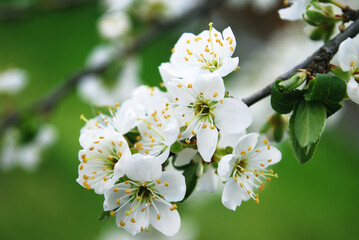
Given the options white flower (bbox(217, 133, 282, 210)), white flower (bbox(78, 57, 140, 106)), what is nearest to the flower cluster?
white flower (bbox(217, 133, 282, 210))

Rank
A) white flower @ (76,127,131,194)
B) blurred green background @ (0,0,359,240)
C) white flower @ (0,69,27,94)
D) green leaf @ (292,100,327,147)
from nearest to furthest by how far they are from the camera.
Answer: green leaf @ (292,100,327,147) → white flower @ (76,127,131,194) → white flower @ (0,69,27,94) → blurred green background @ (0,0,359,240)

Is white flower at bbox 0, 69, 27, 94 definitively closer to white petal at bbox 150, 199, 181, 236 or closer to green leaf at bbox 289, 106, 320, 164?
white petal at bbox 150, 199, 181, 236

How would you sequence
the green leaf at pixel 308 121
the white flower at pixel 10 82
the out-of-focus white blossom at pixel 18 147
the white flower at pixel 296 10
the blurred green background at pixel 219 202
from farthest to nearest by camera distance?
1. the blurred green background at pixel 219 202
2. the white flower at pixel 10 82
3. the out-of-focus white blossom at pixel 18 147
4. the white flower at pixel 296 10
5. the green leaf at pixel 308 121

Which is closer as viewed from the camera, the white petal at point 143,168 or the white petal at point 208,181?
the white petal at point 143,168

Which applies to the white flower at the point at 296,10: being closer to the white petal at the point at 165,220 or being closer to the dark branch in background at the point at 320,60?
the dark branch in background at the point at 320,60

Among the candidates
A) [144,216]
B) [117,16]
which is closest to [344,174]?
[117,16]

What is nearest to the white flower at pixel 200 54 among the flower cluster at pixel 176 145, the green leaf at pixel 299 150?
the flower cluster at pixel 176 145

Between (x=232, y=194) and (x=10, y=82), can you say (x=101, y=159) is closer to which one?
(x=232, y=194)
